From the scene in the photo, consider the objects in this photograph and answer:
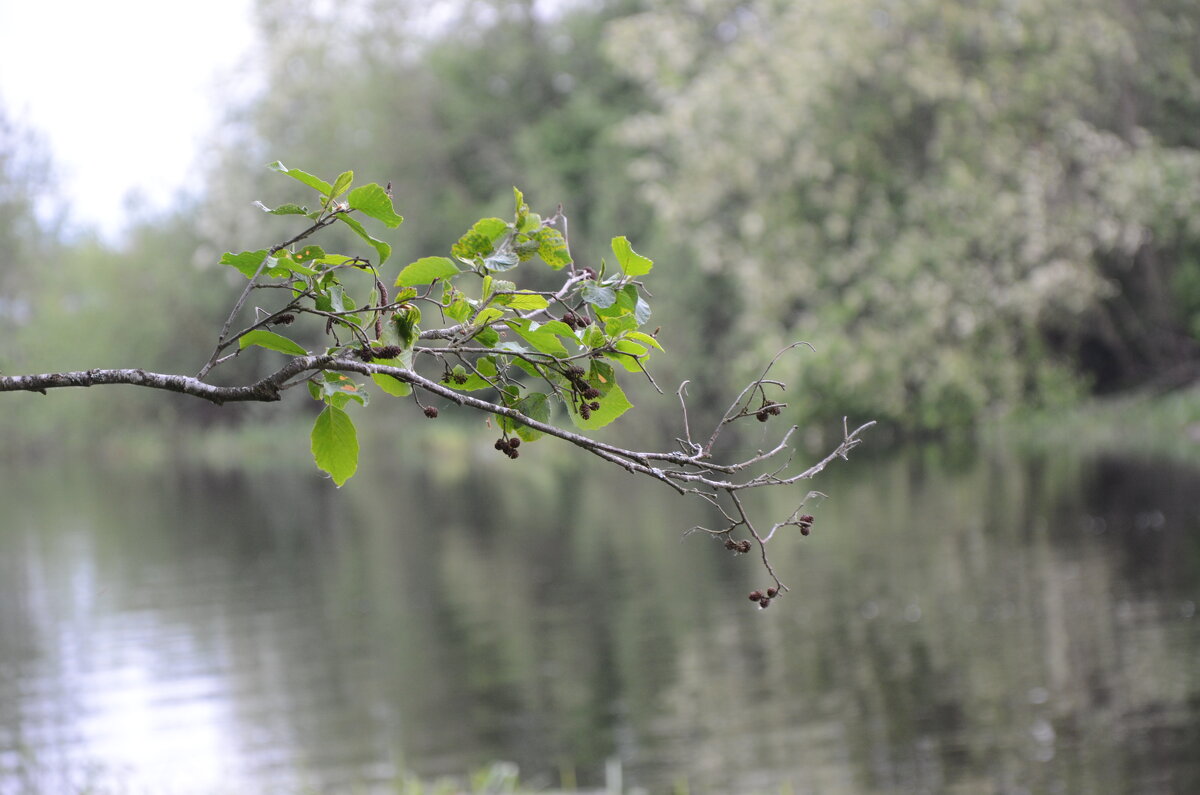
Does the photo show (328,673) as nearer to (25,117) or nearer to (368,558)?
(368,558)

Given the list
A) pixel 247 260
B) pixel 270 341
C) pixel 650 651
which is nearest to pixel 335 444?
pixel 270 341

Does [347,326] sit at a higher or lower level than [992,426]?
lower

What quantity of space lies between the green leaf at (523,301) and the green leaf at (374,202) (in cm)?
19

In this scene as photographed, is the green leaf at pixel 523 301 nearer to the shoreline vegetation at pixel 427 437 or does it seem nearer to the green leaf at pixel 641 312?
the green leaf at pixel 641 312

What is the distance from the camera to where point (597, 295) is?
65.8 inches

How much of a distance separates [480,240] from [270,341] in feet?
1.01

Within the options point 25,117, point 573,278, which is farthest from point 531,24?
point 573,278

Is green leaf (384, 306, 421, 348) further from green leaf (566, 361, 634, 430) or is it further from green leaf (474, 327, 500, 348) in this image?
green leaf (566, 361, 634, 430)

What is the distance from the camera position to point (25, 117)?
26859mm

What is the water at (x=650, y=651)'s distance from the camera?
852 cm

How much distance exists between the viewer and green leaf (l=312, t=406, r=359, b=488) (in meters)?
1.75

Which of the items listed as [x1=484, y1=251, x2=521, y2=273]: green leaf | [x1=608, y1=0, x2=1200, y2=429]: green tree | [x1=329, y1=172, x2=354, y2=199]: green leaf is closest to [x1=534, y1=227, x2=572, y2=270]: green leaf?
[x1=484, y1=251, x2=521, y2=273]: green leaf

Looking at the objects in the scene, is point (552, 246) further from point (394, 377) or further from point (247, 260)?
point (247, 260)

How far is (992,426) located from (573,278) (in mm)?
19799
